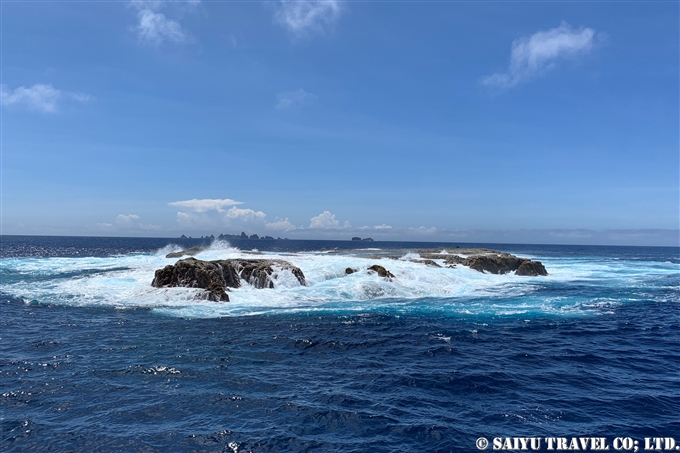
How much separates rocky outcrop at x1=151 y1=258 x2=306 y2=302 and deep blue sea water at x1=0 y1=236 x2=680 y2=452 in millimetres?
1954

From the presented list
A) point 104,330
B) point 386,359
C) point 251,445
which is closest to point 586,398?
point 386,359

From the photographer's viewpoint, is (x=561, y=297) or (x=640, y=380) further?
(x=561, y=297)

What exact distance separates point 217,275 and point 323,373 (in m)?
22.7

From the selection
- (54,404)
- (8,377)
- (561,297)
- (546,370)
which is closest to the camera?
(54,404)

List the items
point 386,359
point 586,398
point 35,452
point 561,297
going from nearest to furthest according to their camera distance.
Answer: point 35,452 < point 586,398 < point 386,359 < point 561,297

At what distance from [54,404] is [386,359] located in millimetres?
13794

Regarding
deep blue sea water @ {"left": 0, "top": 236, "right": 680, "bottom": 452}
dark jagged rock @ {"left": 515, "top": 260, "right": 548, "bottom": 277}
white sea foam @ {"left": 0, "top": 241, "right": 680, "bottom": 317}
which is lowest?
deep blue sea water @ {"left": 0, "top": 236, "right": 680, "bottom": 452}

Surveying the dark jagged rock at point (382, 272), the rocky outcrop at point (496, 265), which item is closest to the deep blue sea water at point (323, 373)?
the dark jagged rock at point (382, 272)

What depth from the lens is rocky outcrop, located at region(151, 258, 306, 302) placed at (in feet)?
115

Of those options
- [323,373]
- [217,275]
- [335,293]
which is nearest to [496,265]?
[335,293]

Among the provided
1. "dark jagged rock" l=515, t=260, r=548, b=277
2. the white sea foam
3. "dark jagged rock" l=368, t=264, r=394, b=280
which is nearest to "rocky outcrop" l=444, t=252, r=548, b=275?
"dark jagged rock" l=515, t=260, r=548, b=277

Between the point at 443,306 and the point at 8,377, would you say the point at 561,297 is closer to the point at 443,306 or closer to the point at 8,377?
the point at 443,306

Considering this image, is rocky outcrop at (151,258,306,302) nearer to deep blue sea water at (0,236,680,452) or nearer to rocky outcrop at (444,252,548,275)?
deep blue sea water at (0,236,680,452)

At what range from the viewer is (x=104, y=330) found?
2338 cm
